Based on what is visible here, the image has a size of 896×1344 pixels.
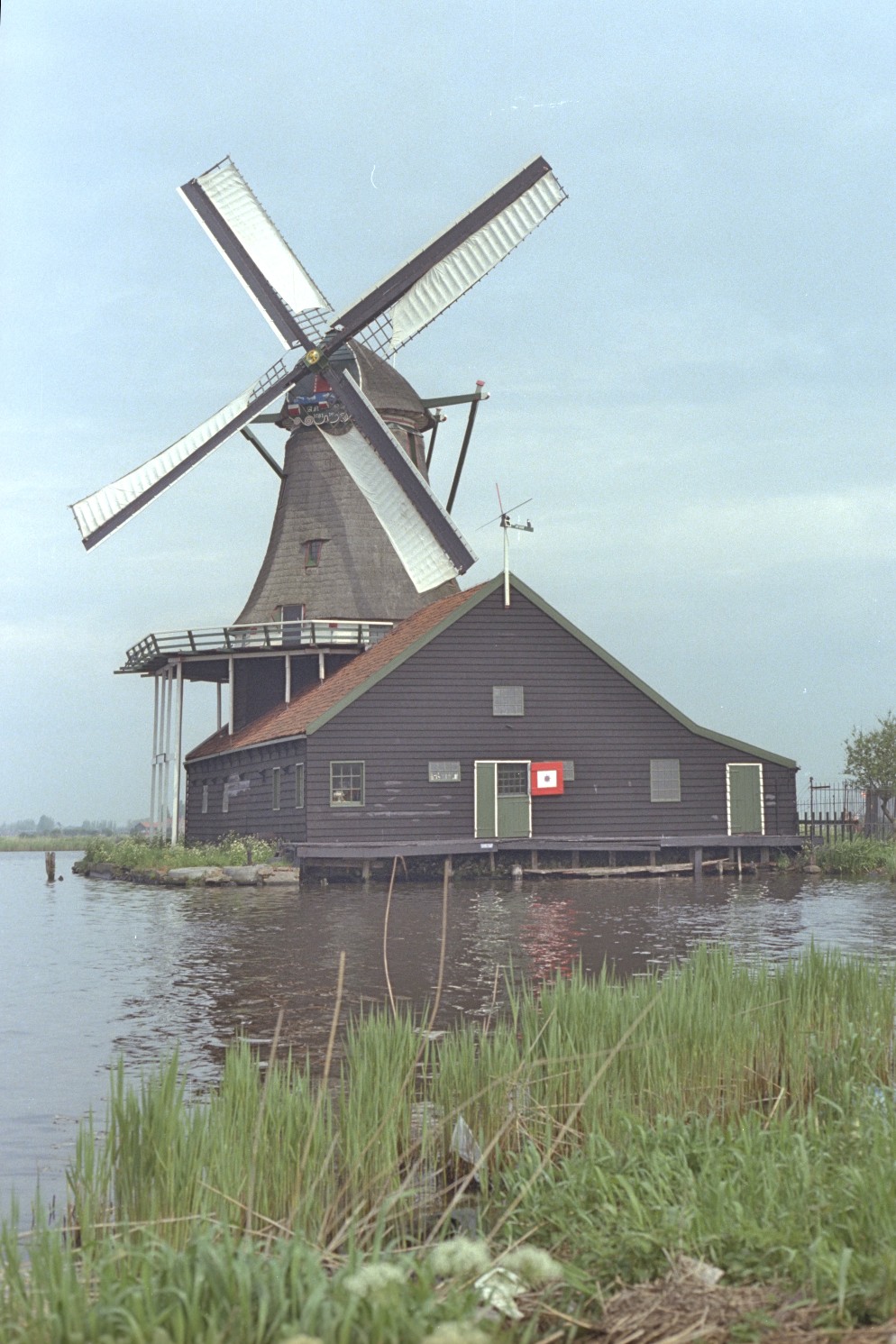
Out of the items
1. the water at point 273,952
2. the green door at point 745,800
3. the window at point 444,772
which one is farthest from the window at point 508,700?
the green door at point 745,800

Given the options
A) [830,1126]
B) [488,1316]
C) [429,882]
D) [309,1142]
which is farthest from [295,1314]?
[429,882]

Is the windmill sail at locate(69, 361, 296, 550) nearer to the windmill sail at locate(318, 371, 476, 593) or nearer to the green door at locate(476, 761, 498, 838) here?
the windmill sail at locate(318, 371, 476, 593)

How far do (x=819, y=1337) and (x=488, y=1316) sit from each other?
0.92m

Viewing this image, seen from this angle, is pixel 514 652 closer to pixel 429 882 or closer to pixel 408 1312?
pixel 429 882

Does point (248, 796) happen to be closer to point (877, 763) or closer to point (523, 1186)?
point (877, 763)

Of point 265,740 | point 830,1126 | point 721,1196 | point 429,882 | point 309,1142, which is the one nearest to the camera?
point 721,1196

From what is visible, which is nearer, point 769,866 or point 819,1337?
point 819,1337

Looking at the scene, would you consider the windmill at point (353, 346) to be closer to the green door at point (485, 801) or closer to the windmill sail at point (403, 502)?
the windmill sail at point (403, 502)

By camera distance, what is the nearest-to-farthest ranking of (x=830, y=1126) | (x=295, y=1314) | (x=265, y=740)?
(x=295, y=1314), (x=830, y=1126), (x=265, y=740)

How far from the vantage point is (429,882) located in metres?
30.4

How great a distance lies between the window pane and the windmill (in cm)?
494

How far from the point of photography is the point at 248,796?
3625 centimetres

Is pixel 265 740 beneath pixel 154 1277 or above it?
above

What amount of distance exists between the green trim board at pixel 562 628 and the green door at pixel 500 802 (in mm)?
3103
